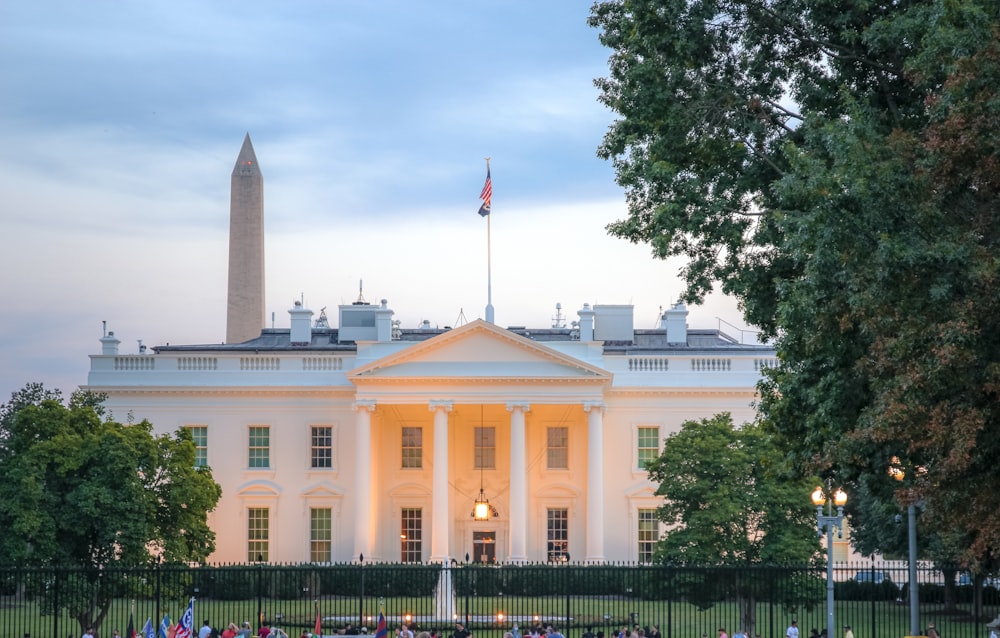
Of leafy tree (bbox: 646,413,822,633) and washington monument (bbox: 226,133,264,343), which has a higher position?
washington monument (bbox: 226,133,264,343)

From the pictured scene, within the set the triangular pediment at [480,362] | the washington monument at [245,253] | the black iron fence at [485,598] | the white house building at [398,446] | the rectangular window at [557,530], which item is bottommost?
the black iron fence at [485,598]

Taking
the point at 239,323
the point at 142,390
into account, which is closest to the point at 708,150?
the point at 142,390

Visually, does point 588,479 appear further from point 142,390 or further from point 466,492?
point 142,390

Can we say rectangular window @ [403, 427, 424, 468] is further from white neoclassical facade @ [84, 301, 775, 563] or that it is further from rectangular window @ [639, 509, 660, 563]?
rectangular window @ [639, 509, 660, 563]

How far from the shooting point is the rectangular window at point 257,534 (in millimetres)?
70312

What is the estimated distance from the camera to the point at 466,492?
7106 centimetres

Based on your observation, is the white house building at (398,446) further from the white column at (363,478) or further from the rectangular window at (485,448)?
the white column at (363,478)

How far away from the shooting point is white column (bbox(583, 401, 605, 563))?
224 ft

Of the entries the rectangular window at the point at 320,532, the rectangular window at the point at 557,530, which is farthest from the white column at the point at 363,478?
the rectangular window at the point at 557,530

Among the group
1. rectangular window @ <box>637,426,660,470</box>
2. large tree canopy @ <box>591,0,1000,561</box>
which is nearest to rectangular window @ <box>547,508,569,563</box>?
rectangular window @ <box>637,426,660,470</box>

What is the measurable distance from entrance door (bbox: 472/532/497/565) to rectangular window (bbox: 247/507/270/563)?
9.14 metres

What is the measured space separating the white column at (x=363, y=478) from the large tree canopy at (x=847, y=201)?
40.7 m

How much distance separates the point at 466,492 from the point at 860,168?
52052mm

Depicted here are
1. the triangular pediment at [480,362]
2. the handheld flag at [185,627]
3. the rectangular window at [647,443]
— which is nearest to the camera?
the handheld flag at [185,627]
